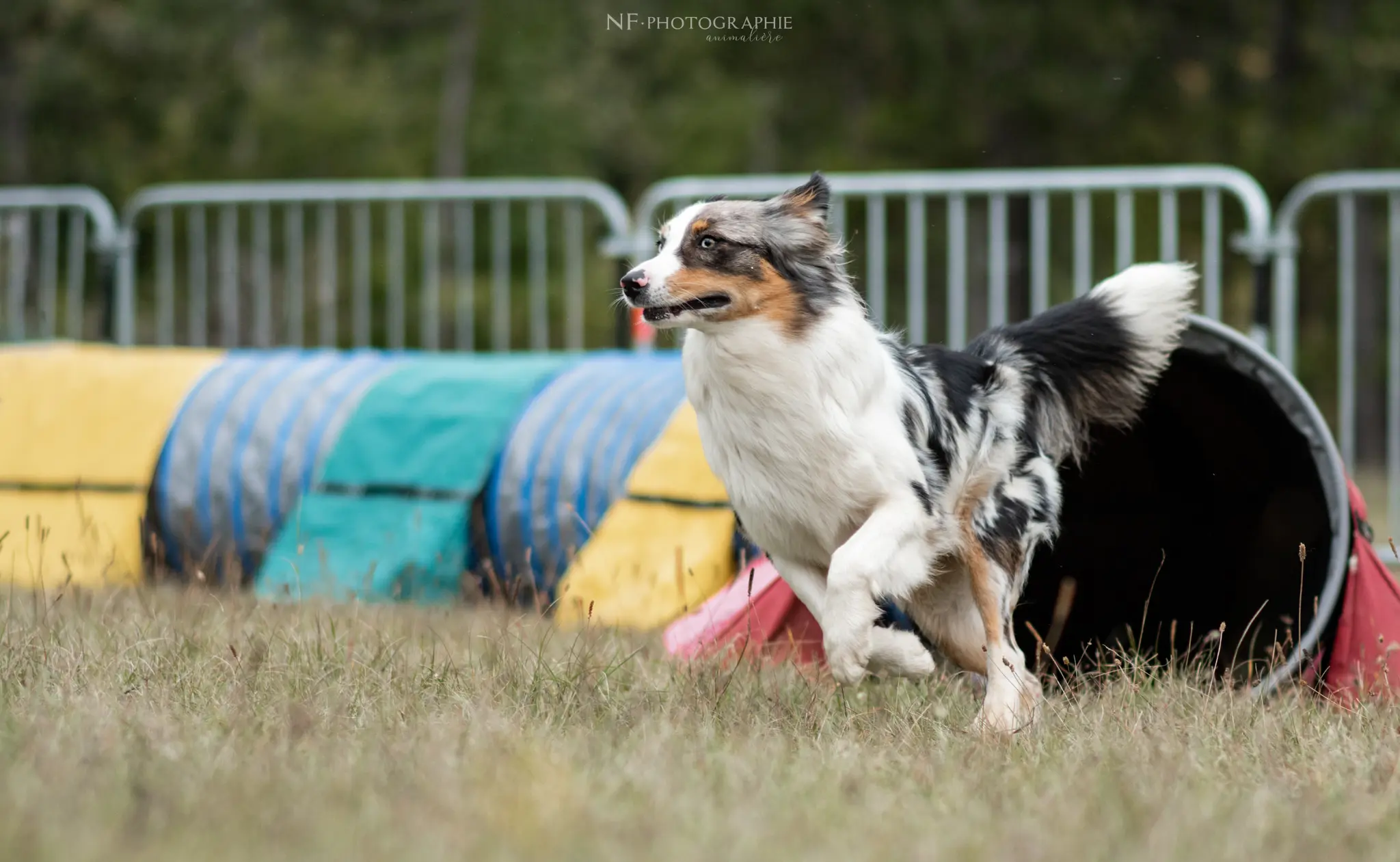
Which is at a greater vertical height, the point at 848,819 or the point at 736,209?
the point at 736,209

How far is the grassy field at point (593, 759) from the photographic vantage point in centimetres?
244

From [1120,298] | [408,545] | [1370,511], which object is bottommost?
[1370,511]

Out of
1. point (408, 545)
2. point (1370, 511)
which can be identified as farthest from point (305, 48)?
point (408, 545)

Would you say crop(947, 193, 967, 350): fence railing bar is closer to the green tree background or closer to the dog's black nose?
the dog's black nose

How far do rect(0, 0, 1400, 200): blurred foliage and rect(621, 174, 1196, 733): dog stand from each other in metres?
12.4

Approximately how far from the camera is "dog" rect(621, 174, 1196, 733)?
3.72m

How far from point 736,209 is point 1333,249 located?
13.5 meters

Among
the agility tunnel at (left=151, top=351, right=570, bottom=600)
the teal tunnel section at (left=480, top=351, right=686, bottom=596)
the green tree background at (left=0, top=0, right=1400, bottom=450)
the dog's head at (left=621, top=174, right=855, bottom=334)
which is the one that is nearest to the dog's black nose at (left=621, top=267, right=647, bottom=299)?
the dog's head at (left=621, top=174, right=855, bottom=334)

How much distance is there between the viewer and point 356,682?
373 cm

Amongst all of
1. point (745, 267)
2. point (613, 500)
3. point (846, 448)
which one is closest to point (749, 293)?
point (745, 267)

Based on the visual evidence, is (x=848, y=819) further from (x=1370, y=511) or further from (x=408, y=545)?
(x=1370, y=511)

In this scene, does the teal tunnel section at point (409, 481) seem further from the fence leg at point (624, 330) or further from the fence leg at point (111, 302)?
the fence leg at point (111, 302)

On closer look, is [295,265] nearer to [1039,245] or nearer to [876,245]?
[876,245]

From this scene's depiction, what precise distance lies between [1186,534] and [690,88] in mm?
18361
